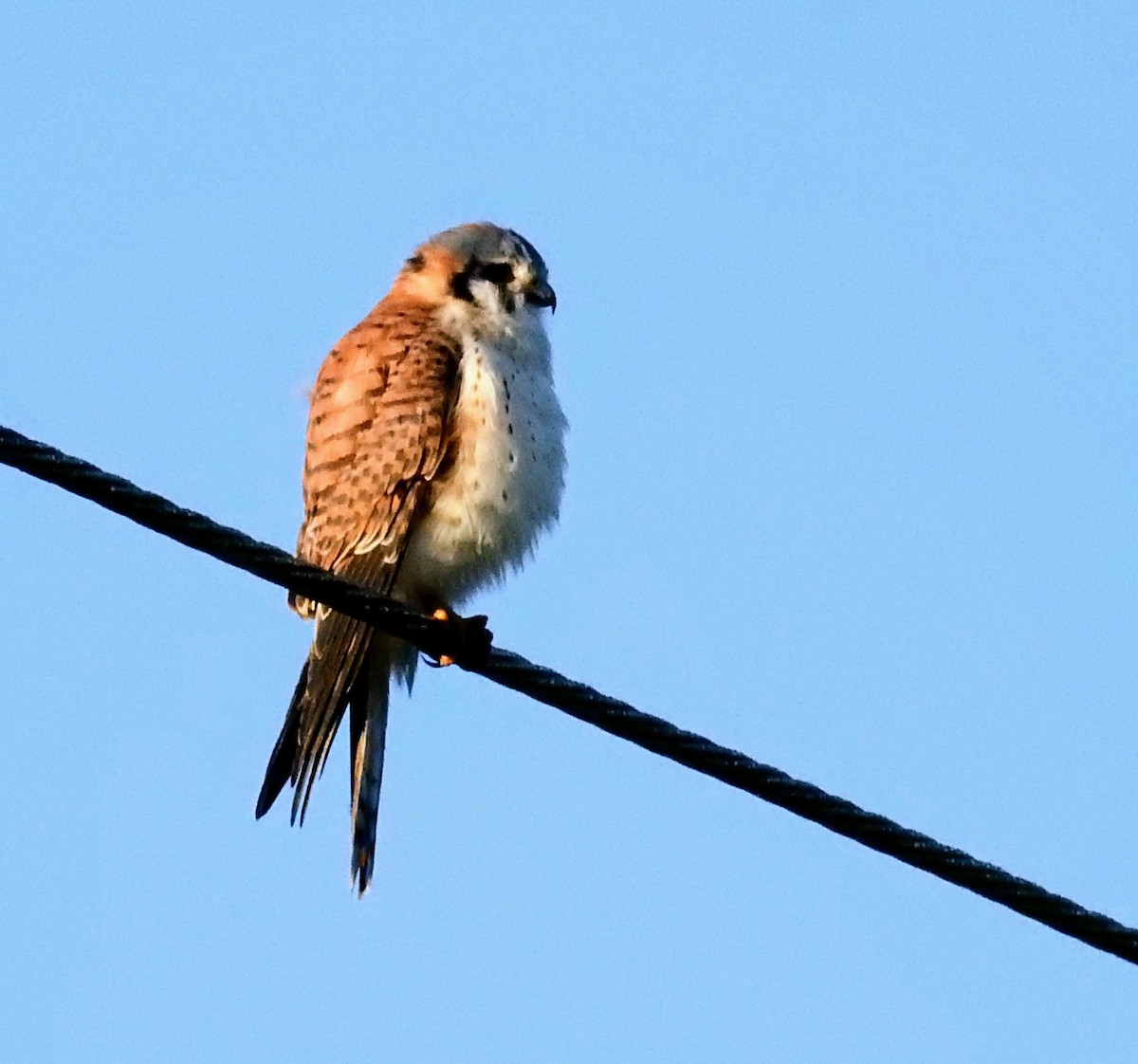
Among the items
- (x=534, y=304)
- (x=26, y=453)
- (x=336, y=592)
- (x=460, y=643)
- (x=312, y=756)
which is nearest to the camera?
(x=26, y=453)

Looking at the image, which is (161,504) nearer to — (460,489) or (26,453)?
(26,453)

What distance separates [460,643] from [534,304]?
6.34ft

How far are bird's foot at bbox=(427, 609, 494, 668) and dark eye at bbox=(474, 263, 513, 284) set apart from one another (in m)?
1.77

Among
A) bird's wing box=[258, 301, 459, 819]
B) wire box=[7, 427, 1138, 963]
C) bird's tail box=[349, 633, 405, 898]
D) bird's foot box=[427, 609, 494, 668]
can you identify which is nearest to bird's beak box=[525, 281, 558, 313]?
bird's wing box=[258, 301, 459, 819]

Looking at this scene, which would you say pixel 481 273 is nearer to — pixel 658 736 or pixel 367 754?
pixel 367 754

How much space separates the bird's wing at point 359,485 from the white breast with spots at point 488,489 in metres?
0.05

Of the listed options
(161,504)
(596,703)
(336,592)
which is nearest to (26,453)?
(161,504)

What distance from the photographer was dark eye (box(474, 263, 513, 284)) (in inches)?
228

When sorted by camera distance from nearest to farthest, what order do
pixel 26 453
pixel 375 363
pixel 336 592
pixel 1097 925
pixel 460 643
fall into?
pixel 26 453
pixel 1097 925
pixel 336 592
pixel 460 643
pixel 375 363

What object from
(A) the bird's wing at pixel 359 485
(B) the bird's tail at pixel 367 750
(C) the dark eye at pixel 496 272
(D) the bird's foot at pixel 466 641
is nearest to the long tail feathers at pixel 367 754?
(B) the bird's tail at pixel 367 750

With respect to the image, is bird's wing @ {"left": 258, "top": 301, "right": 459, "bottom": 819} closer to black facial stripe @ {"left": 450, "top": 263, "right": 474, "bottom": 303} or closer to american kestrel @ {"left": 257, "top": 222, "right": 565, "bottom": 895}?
american kestrel @ {"left": 257, "top": 222, "right": 565, "bottom": 895}

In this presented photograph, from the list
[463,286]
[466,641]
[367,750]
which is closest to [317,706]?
[367,750]

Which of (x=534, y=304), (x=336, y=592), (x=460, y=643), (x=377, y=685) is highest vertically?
(x=534, y=304)

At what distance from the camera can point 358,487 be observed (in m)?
4.99
